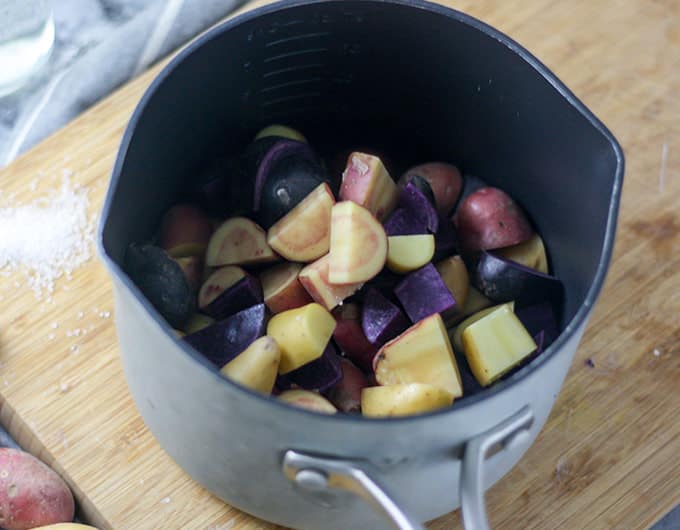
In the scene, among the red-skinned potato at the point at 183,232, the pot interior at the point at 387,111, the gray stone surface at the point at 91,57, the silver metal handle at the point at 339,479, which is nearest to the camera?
the silver metal handle at the point at 339,479

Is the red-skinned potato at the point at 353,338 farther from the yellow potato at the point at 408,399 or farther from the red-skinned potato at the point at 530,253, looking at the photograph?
the red-skinned potato at the point at 530,253

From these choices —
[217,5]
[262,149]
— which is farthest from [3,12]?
[262,149]

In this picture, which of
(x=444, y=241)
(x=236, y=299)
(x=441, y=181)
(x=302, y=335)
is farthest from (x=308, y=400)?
(x=441, y=181)

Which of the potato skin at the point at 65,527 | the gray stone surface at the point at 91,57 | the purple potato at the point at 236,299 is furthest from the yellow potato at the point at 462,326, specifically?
the gray stone surface at the point at 91,57

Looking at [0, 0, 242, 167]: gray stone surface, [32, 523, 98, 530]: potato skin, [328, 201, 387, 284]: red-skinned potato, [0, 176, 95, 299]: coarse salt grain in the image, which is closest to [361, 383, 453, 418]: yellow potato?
[328, 201, 387, 284]: red-skinned potato

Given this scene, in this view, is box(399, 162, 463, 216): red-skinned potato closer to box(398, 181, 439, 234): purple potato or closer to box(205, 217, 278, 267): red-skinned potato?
box(398, 181, 439, 234): purple potato
